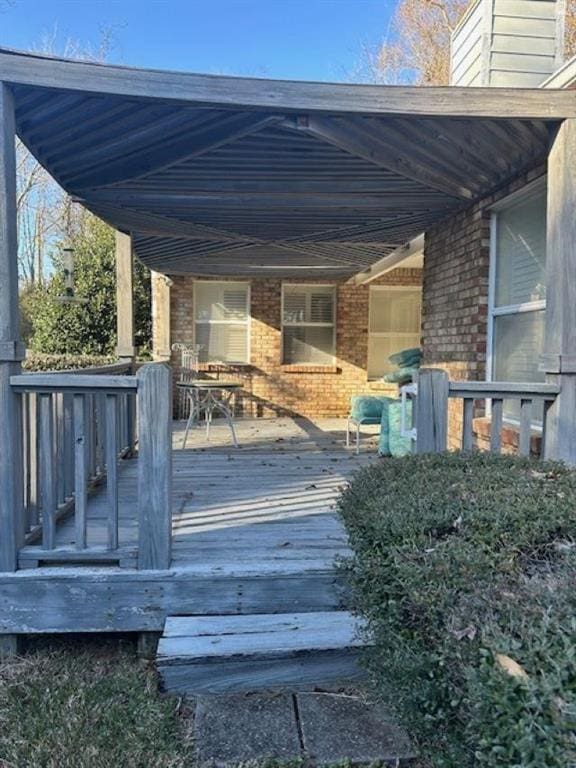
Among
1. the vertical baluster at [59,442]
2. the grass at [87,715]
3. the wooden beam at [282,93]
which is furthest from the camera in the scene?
the vertical baluster at [59,442]

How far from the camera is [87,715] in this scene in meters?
2.11

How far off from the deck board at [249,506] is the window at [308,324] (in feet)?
9.05

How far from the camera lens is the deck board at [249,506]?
279cm

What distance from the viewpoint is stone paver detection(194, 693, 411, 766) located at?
6.26ft

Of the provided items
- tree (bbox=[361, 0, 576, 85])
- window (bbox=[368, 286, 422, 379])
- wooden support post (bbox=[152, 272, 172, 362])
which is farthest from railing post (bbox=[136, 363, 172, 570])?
tree (bbox=[361, 0, 576, 85])

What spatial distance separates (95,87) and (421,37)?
42.8ft

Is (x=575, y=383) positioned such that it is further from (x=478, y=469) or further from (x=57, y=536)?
(x=57, y=536)

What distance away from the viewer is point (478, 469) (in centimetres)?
222

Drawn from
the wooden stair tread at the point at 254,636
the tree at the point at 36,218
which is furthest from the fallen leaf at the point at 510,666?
the tree at the point at 36,218

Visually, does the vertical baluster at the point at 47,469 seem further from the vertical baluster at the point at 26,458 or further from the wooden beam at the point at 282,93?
the wooden beam at the point at 282,93

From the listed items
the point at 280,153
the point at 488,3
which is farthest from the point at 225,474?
the point at 488,3

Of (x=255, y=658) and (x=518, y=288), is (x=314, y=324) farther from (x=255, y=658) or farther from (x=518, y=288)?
(x=255, y=658)

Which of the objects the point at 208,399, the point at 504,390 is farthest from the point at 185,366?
the point at 504,390

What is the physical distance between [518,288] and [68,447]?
10.8 feet
